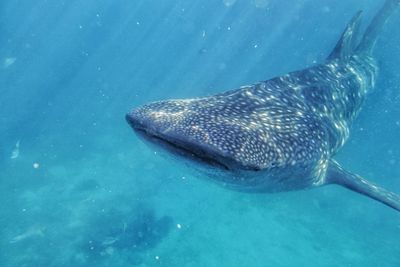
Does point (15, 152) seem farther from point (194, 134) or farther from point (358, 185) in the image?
point (194, 134)

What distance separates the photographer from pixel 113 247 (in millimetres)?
12961

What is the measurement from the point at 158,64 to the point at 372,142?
1357 inches

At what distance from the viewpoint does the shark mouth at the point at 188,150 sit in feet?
10.5

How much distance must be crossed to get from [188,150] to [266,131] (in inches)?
47.2

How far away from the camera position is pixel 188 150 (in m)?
3.23

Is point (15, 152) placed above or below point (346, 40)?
below

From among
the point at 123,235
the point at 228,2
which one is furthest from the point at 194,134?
the point at 228,2

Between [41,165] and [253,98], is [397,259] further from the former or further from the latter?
[41,165]

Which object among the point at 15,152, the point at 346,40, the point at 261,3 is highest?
the point at 346,40

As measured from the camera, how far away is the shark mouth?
319 centimetres

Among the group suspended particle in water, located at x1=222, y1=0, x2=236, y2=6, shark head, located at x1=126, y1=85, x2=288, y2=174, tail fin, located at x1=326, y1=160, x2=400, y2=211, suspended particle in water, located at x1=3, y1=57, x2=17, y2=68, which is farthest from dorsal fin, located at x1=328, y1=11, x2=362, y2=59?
suspended particle in water, located at x1=3, y1=57, x2=17, y2=68

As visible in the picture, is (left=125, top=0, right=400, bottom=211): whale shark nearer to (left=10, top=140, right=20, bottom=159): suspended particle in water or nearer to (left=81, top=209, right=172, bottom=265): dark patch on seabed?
(left=81, top=209, right=172, bottom=265): dark patch on seabed

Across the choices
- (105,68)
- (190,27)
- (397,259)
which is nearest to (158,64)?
(105,68)

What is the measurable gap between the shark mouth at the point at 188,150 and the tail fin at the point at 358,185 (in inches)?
124
